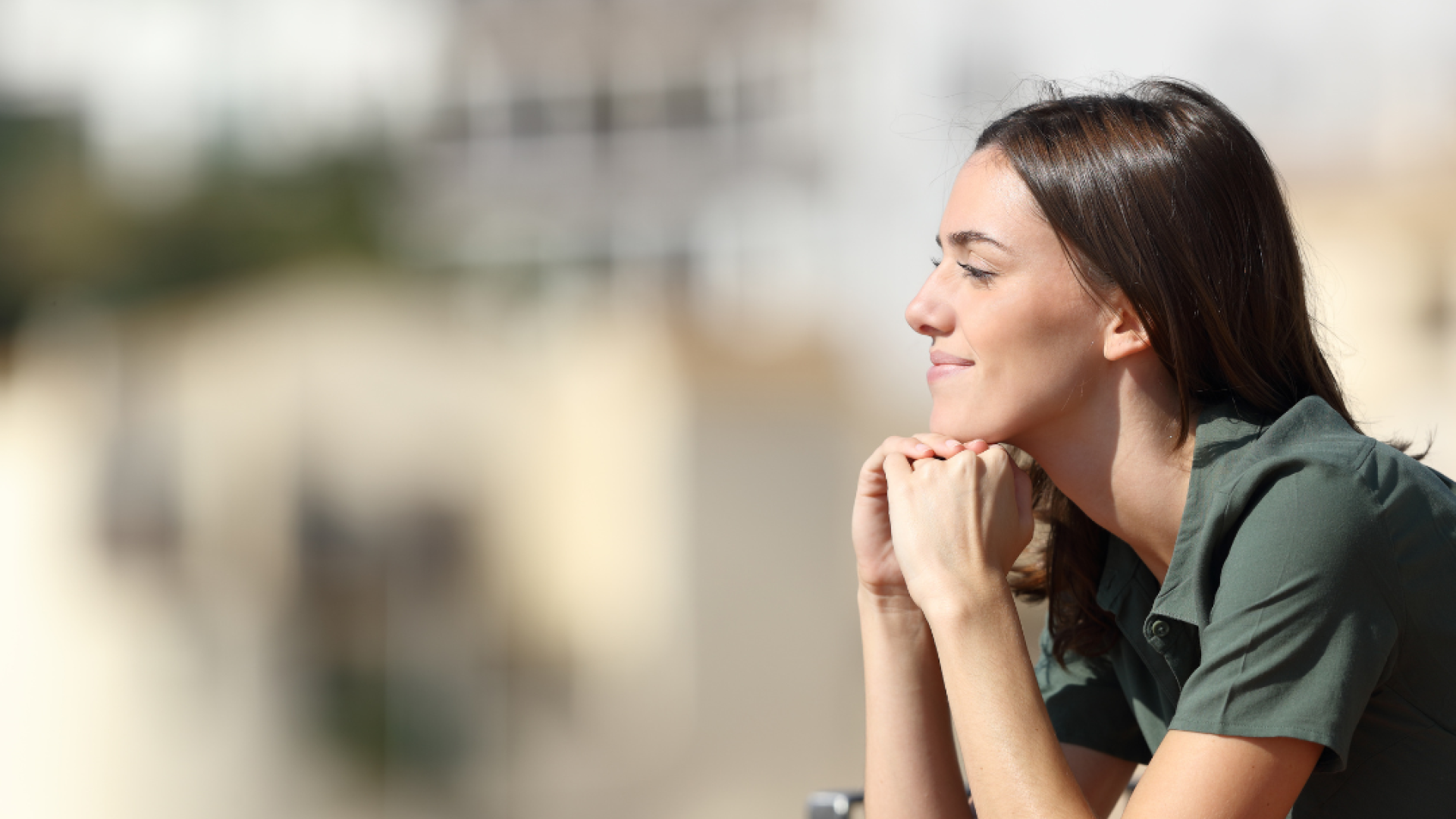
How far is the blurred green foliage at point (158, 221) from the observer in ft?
82.8

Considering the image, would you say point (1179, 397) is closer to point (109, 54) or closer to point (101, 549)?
point (101, 549)

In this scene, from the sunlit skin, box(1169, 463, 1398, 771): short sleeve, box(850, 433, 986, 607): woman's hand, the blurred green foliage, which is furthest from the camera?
the blurred green foliage

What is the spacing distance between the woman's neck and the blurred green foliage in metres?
23.7

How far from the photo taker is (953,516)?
67.2 inches

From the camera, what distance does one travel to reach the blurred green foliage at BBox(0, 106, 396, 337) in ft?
82.8

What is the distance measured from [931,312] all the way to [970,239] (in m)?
0.11

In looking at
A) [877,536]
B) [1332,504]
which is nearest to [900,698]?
[877,536]

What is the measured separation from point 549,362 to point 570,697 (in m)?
4.77

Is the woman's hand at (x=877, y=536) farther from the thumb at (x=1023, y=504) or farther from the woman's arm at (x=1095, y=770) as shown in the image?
the woman's arm at (x=1095, y=770)

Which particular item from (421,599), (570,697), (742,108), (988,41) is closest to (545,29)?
(742,108)

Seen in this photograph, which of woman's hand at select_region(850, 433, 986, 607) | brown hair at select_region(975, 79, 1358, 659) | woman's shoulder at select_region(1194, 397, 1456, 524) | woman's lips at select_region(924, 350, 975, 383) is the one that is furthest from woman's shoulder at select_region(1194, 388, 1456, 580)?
woman's hand at select_region(850, 433, 986, 607)

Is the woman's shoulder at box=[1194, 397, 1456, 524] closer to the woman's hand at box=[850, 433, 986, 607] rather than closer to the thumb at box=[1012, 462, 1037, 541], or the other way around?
the thumb at box=[1012, 462, 1037, 541]

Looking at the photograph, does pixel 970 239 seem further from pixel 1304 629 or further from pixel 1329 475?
pixel 1304 629

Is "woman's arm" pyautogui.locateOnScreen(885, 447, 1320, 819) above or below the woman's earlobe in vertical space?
below
